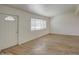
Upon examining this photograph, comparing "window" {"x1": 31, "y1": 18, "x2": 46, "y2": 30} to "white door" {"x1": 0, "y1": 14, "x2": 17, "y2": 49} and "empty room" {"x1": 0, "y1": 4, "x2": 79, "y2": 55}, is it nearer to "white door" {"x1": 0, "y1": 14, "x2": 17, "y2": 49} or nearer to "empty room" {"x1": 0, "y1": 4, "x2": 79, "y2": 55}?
"empty room" {"x1": 0, "y1": 4, "x2": 79, "y2": 55}

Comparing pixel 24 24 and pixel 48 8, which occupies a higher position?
pixel 48 8

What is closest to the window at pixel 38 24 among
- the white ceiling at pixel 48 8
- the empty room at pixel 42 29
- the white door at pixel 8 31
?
the empty room at pixel 42 29

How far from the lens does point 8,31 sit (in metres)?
2.29

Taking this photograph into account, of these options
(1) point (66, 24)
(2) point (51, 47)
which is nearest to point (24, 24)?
(2) point (51, 47)

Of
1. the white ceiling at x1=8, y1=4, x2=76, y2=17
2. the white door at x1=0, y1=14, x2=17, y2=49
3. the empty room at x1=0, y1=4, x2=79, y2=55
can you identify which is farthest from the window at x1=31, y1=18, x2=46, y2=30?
the white door at x1=0, y1=14, x2=17, y2=49

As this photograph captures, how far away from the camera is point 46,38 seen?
7.59 feet

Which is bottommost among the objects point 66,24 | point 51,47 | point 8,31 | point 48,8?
point 51,47

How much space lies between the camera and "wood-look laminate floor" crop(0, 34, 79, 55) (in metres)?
2.12

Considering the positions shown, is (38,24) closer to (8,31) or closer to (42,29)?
(42,29)

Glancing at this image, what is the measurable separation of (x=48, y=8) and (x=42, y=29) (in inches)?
19.3

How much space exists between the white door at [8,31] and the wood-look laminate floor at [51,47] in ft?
0.46

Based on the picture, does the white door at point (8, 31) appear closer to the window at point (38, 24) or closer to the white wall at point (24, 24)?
the white wall at point (24, 24)

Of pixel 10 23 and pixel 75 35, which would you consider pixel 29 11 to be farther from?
pixel 75 35
